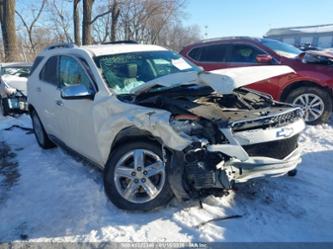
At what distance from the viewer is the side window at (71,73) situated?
14.6 ft

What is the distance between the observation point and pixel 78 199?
4.12 m

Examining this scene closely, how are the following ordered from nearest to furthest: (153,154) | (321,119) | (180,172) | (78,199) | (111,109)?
(180,172) < (153,154) < (111,109) < (78,199) < (321,119)

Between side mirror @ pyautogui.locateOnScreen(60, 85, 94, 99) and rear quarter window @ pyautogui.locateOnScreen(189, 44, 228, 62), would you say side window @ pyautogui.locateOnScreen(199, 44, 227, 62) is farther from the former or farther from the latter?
side mirror @ pyautogui.locateOnScreen(60, 85, 94, 99)

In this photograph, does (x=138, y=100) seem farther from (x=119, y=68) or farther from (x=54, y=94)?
(x=54, y=94)

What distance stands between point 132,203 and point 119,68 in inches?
67.5

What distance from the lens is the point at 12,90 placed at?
9.57m

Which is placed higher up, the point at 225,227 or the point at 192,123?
the point at 192,123

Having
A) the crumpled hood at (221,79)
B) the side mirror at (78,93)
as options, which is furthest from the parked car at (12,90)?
the crumpled hood at (221,79)

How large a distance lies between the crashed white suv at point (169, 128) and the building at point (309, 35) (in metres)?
62.7

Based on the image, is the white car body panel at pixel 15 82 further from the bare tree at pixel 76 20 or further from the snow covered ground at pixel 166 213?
the bare tree at pixel 76 20

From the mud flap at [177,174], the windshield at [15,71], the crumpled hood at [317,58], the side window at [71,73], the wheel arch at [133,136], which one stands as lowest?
the windshield at [15,71]

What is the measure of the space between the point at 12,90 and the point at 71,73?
18.0 feet

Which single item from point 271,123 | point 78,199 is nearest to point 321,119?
point 271,123

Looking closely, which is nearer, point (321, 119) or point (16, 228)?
point (16, 228)
